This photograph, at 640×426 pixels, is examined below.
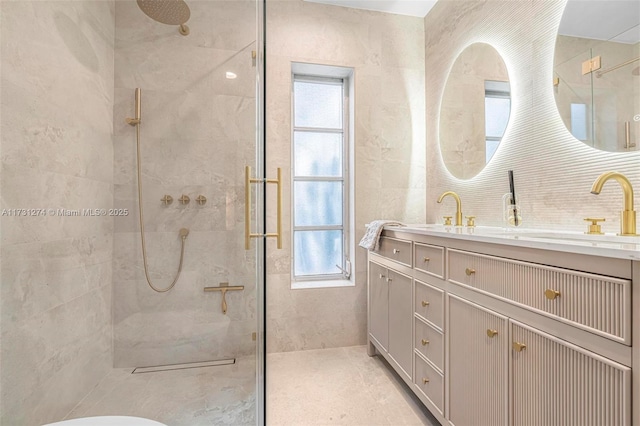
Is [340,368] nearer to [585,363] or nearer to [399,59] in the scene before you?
[585,363]

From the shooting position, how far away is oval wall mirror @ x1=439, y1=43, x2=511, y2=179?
5.66 feet

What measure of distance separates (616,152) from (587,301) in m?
0.77

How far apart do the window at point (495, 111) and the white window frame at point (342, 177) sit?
96cm

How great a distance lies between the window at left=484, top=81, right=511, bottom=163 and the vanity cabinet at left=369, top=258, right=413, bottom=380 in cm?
94

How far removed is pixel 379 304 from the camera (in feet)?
6.52

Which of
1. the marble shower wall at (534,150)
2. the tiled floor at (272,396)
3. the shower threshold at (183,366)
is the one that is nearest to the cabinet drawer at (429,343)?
the tiled floor at (272,396)

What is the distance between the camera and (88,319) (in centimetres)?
130

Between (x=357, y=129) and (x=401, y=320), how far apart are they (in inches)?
55.8

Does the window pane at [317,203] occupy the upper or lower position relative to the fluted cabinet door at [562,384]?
upper

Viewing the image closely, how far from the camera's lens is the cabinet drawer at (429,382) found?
131 cm

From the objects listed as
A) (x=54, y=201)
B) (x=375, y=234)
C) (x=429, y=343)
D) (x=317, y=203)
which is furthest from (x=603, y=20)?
(x=54, y=201)

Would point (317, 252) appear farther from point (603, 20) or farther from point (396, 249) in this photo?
point (603, 20)

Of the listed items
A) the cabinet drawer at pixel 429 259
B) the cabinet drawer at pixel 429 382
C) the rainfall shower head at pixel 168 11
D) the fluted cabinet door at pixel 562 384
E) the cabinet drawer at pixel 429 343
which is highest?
the rainfall shower head at pixel 168 11

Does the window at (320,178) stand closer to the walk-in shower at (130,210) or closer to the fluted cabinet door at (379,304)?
the fluted cabinet door at (379,304)
